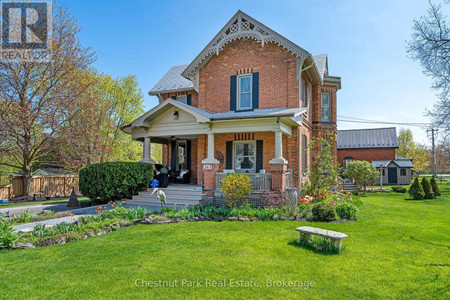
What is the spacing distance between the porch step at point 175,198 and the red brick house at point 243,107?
0.74 m

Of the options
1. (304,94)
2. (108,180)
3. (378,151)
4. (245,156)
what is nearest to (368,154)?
(378,151)

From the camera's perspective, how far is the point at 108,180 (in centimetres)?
1175

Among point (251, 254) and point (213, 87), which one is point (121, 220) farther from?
point (213, 87)

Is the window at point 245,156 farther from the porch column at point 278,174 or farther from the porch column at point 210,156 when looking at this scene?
the porch column at point 278,174

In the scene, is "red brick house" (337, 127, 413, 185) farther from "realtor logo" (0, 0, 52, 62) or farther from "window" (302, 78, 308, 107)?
"realtor logo" (0, 0, 52, 62)

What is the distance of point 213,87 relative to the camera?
576 inches

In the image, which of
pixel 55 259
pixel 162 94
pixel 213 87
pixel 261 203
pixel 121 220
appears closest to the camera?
pixel 55 259

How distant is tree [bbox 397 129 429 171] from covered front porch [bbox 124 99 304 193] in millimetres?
38050

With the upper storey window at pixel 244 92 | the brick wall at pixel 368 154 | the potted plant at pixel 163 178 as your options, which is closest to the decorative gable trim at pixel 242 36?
the upper storey window at pixel 244 92

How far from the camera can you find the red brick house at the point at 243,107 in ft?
40.1

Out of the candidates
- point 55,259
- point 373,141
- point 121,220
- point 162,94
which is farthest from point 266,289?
point 373,141

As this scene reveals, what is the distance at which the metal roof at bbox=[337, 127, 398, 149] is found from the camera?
106ft

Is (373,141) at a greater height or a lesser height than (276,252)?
greater

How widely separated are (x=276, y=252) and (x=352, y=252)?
1649 millimetres
